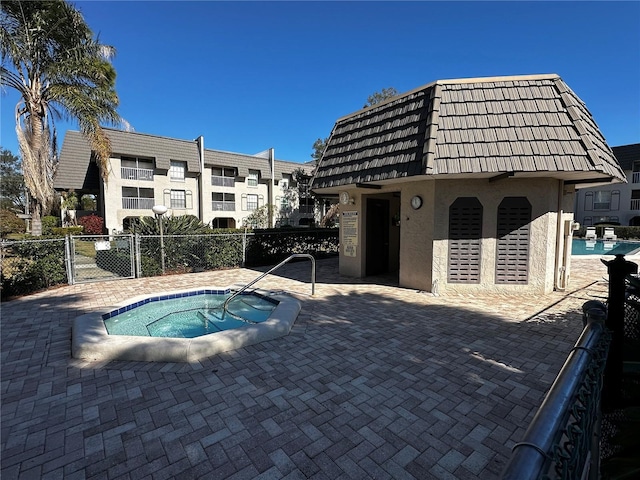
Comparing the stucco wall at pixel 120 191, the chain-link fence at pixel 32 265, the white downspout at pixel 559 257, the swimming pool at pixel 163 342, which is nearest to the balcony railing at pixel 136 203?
the stucco wall at pixel 120 191

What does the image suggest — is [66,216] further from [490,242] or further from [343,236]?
[490,242]

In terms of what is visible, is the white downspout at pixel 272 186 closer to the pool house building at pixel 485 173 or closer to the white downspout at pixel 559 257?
the pool house building at pixel 485 173

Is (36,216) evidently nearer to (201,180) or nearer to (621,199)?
(201,180)

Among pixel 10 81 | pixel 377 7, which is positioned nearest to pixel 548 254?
pixel 377 7

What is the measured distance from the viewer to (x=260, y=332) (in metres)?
4.63

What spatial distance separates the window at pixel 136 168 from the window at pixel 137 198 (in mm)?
1032

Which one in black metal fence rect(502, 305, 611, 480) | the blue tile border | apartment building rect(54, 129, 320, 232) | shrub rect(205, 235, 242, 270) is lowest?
the blue tile border

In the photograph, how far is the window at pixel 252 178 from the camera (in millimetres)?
32888

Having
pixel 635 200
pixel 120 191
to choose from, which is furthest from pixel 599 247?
pixel 120 191

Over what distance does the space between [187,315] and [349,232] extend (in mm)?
5194

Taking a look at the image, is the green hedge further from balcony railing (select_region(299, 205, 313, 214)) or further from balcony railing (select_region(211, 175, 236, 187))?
balcony railing (select_region(299, 205, 313, 214))

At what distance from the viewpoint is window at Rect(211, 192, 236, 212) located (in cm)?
3081

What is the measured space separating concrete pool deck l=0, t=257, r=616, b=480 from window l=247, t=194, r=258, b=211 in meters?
27.8

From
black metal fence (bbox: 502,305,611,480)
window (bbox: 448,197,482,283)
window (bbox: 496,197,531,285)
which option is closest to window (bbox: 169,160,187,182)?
window (bbox: 448,197,482,283)
